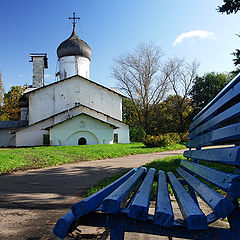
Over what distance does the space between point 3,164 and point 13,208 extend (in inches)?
197

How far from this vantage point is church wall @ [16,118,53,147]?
23.6m

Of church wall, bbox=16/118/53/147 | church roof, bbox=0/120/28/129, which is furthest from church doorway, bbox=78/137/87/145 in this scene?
church roof, bbox=0/120/28/129

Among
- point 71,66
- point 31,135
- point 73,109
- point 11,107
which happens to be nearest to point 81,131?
point 73,109

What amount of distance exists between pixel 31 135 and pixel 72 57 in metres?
Answer: 12.5

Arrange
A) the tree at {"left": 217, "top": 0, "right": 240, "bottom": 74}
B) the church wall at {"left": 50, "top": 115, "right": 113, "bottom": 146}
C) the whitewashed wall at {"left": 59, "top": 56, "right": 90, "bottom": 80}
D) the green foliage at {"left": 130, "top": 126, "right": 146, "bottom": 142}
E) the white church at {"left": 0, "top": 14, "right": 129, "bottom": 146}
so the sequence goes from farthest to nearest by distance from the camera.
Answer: the whitewashed wall at {"left": 59, "top": 56, "right": 90, "bottom": 80}, the green foliage at {"left": 130, "top": 126, "right": 146, "bottom": 142}, the white church at {"left": 0, "top": 14, "right": 129, "bottom": 146}, the church wall at {"left": 50, "top": 115, "right": 113, "bottom": 146}, the tree at {"left": 217, "top": 0, "right": 240, "bottom": 74}

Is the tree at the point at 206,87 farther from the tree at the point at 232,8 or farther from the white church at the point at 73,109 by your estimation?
the tree at the point at 232,8

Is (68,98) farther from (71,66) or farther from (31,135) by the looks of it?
(71,66)

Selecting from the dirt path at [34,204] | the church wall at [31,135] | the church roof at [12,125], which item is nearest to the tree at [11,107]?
the church roof at [12,125]

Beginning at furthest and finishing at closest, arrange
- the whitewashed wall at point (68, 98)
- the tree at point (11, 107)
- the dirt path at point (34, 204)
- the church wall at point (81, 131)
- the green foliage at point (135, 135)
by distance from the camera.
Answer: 1. the tree at point (11, 107)
2. the green foliage at point (135, 135)
3. the whitewashed wall at point (68, 98)
4. the church wall at point (81, 131)
5. the dirt path at point (34, 204)

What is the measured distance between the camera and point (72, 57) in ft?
101

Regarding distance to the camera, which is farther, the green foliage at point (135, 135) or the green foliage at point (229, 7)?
the green foliage at point (135, 135)

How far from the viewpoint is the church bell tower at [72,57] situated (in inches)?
1209

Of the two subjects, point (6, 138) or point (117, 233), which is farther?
point (6, 138)

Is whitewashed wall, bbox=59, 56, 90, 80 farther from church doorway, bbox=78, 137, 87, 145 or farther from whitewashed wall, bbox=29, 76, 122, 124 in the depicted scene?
church doorway, bbox=78, 137, 87, 145
